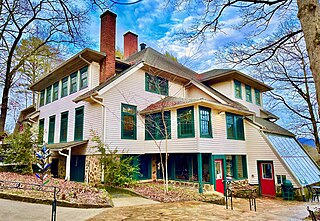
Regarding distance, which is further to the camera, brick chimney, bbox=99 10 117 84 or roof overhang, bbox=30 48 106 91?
brick chimney, bbox=99 10 117 84

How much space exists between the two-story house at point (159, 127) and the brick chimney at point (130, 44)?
4308 mm

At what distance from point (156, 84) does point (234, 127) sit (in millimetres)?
5607

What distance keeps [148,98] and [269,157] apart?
820 cm

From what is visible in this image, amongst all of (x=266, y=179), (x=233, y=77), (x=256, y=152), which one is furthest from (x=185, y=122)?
(x=266, y=179)

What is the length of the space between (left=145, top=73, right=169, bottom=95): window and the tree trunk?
10074 mm

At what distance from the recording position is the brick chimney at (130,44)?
60.8ft

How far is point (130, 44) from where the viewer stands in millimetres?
18656

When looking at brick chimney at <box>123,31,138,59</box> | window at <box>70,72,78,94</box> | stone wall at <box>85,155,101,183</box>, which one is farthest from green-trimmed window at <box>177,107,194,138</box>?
brick chimney at <box>123,31,138,59</box>

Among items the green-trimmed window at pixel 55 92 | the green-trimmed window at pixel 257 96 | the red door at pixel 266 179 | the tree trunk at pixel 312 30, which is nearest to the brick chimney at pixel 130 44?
the green-trimmed window at pixel 55 92

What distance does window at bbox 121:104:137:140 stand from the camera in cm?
1247

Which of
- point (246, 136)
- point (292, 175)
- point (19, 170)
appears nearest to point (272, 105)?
point (246, 136)

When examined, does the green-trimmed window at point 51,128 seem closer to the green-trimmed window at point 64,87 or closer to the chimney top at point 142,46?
the green-trimmed window at point 64,87

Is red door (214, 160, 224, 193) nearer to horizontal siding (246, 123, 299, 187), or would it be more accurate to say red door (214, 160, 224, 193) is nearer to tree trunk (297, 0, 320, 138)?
horizontal siding (246, 123, 299, 187)

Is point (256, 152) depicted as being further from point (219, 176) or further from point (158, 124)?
point (158, 124)
